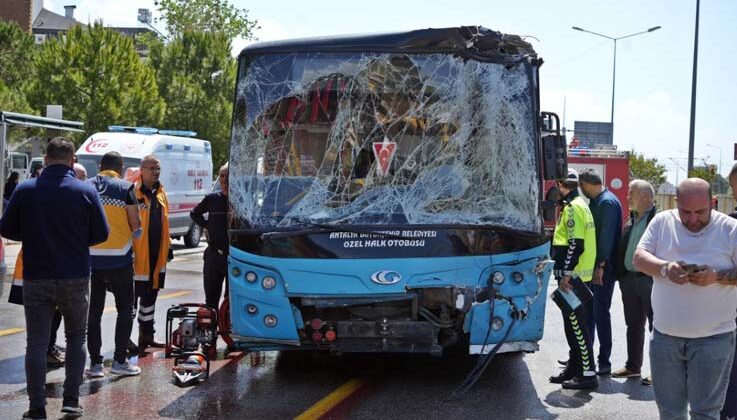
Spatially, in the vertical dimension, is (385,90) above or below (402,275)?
above

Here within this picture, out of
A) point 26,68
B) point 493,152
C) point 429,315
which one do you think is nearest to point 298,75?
point 493,152

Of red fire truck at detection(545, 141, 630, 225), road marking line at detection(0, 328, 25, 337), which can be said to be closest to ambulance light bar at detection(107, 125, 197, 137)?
red fire truck at detection(545, 141, 630, 225)

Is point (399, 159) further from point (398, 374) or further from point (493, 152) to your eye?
point (398, 374)

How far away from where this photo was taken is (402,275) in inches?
284

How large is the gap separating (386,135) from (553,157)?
1400mm

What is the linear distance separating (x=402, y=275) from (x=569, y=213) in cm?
164

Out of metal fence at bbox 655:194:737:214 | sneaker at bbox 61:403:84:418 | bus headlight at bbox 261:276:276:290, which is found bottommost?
metal fence at bbox 655:194:737:214

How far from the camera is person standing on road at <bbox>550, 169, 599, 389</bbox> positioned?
7.84 m

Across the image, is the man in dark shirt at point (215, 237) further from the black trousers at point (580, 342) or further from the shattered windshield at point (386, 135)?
the black trousers at point (580, 342)

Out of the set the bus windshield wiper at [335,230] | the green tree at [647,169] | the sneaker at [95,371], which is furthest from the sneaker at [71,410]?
the green tree at [647,169]

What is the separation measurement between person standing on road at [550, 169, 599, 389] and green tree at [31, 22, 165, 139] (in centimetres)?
2798

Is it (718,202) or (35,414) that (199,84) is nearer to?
(718,202)

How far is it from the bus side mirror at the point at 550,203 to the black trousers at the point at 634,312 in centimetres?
98

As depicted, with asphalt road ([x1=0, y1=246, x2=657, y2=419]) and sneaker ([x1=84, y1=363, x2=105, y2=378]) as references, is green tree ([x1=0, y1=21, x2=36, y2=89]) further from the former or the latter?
sneaker ([x1=84, y1=363, x2=105, y2=378])
